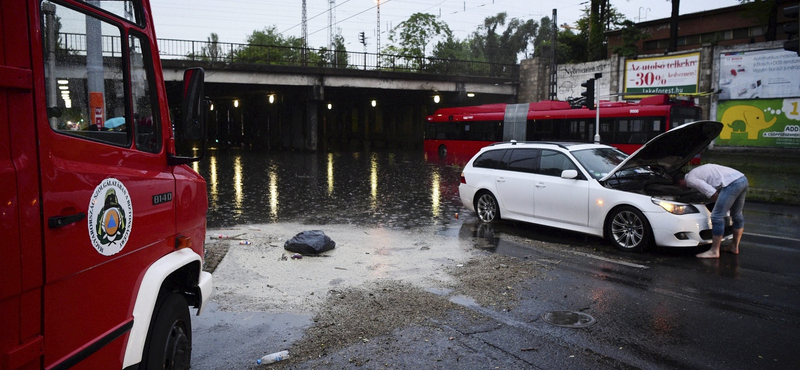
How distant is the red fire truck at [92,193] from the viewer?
2250 millimetres

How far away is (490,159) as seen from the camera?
1078 cm

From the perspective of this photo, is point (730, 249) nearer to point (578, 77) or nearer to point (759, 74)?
point (759, 74)

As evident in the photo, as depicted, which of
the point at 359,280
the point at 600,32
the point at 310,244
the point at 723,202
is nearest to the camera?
the point at 359,280

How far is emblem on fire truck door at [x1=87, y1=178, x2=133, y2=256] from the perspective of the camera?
2.68m

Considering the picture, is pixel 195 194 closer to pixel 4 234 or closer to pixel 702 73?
pixel 4 234

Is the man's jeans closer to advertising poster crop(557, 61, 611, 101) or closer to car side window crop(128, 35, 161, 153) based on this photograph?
car side window crop(128, 35, 161, 153)

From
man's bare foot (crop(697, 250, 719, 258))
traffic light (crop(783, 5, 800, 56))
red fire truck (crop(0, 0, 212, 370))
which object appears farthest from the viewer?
traffic light (crop(783, 5, 800, 56))

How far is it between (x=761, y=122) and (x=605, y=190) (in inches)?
999

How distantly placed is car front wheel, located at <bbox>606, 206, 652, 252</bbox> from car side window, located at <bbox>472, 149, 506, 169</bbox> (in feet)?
8.47

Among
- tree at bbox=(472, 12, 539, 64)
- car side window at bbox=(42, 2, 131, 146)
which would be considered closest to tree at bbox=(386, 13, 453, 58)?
tree at bbox=(472, 12, 539, 64)

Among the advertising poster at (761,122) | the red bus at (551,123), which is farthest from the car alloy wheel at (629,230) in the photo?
the advertising poster at (761,122)

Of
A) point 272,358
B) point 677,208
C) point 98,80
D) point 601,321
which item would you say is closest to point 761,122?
point 677,208

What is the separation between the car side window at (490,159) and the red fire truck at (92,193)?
286 inches

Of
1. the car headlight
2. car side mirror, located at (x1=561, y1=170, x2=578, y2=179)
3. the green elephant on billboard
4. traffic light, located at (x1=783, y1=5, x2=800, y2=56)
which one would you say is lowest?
the car headlight
